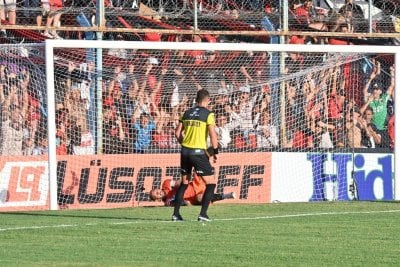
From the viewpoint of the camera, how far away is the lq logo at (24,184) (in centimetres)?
2223

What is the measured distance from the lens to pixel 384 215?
19.3 meters

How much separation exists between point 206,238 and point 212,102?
9.66m

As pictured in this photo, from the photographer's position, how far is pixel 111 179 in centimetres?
2323

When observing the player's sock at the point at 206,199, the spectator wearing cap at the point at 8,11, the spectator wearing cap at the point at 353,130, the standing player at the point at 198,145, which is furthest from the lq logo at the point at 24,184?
the spectator wearing cap at the point at 353,130

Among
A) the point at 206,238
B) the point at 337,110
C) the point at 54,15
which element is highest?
the point at 54,15

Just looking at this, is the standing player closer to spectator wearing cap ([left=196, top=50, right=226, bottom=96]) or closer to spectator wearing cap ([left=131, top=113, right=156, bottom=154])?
spectator wearing cap ([left=131, top=113, right=156, bottom=154])

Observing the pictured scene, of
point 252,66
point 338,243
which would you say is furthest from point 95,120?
point 338,243

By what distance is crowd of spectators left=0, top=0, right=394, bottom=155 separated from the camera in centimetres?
2267

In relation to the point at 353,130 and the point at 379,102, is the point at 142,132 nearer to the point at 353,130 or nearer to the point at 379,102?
the point at 353,130

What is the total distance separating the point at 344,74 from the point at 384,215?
22.2ft

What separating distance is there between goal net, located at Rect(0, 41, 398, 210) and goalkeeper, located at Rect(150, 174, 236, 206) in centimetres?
31

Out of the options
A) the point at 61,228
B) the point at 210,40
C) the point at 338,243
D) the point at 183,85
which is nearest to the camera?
the point at 338,243

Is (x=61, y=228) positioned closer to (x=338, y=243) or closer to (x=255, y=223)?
(x=255, y=223)

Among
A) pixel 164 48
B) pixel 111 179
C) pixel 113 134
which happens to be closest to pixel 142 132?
pixel 113 134
